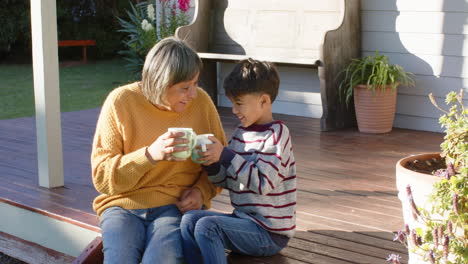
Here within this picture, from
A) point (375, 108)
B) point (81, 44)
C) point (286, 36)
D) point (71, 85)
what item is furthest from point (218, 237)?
point (81, 44)

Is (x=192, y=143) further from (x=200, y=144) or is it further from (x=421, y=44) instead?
(x=421, y=44)

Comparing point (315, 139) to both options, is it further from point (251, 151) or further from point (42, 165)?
point (251, 151)

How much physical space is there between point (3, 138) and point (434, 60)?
9.97 feet

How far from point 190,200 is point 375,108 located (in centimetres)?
259

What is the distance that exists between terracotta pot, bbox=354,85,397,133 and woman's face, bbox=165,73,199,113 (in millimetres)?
2573

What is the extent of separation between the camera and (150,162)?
2.21 m

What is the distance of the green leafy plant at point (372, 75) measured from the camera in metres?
4.62

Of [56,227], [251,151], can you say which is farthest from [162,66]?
[56,227]

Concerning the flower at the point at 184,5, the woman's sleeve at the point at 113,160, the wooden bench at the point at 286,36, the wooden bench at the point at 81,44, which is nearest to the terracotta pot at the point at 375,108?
the wooden bench at the point at 286,36

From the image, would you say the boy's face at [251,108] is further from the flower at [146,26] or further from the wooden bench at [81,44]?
the wooden bench at [81,44]

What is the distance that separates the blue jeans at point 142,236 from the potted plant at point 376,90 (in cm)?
262

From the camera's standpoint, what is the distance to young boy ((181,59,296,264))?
2215 mm

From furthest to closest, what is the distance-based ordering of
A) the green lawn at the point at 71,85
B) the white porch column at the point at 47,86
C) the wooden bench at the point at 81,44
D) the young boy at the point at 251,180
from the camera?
the wooden bench at the point at 81,44 < the green lawn at the point at 71,85 < the white porch column at the point at 47,86 < the young boy at the point at 251,180

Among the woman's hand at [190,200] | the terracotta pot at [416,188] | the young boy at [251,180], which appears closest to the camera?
the terracotta pot at [416,188]
